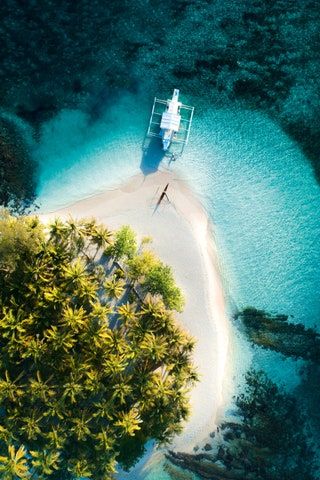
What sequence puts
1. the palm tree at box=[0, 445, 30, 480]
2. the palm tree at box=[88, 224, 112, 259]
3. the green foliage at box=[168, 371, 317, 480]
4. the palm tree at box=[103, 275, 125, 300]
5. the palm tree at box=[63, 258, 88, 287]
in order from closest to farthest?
the palm tree at box=[0, 445, 30, 480]
the palm tree at box=[63, 258, 88, 287]
the palm tree at box=[103, 275, 125, 300]
the palm tree at box=[88, 224, 112, 259]
the green foliage at box=[168, 371, 317, 480]

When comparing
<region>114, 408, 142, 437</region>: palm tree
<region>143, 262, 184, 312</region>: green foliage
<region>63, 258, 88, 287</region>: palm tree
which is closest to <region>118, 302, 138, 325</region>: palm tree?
<region>143, 262, 184, 312</region>: green foliage

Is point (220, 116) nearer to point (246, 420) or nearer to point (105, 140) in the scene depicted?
point (105, 140)

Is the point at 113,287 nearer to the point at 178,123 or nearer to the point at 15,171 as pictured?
the point at 15,171

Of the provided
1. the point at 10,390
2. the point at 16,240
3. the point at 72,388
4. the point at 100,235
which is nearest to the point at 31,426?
the point at 10,390

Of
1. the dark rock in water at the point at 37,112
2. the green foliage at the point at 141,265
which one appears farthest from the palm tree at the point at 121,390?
the dark rock in water at the point at 37,112

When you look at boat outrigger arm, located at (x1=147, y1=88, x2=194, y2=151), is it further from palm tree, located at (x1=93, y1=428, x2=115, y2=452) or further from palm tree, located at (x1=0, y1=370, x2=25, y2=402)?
palm tree, located at (x1=93, y1=428, x2=115, y2=452)

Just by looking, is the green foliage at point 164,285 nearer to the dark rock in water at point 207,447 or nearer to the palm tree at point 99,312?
the palm tree at point 99,312
